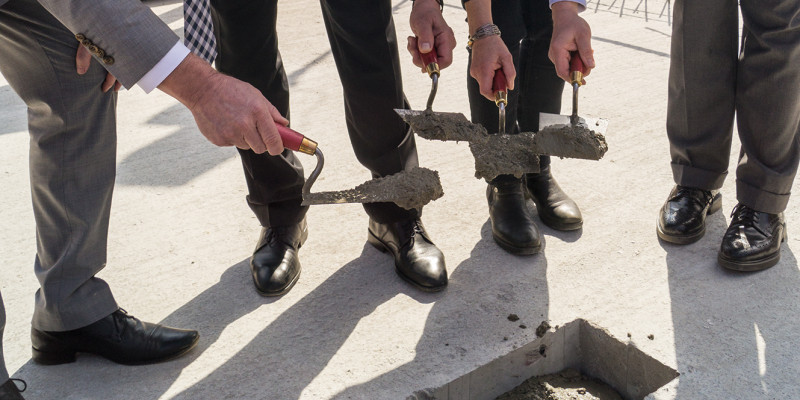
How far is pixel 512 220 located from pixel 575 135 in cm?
55

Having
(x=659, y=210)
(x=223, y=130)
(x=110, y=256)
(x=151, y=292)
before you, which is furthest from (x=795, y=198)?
(x=110, y=256)

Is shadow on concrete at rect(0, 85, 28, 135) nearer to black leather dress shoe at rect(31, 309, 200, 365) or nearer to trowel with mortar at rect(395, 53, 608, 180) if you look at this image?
black leather dress shoe at rect(31, 309, 200, 365)

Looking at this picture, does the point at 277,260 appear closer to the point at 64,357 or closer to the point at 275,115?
the point at 64,357

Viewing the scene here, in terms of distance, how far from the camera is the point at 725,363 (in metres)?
2.07

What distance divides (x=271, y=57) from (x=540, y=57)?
1.06 meters

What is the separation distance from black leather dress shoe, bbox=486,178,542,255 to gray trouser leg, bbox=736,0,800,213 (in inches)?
31.0

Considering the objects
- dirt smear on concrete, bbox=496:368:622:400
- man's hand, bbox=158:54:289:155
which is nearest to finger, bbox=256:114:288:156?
man's hand, bbox=158:54:289:155

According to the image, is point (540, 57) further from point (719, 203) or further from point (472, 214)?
point (719, 203)

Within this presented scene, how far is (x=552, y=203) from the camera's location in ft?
9.43

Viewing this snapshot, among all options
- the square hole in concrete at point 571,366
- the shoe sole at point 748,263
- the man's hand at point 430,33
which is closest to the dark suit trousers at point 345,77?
the man's hand at point 430,33

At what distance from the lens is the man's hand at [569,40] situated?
2.20 metres

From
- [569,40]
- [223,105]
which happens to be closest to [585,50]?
[569,40]

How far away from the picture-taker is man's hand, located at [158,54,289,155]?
5.53 ft

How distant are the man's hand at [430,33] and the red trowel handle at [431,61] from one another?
0.01 m
